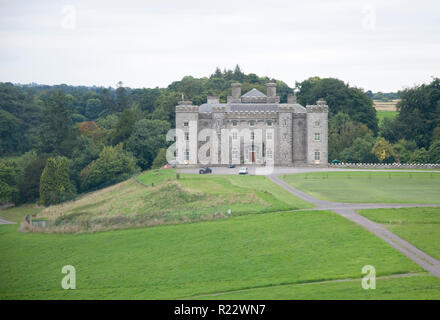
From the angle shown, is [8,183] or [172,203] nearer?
[172,203]

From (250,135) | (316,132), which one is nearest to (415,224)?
(316,132)

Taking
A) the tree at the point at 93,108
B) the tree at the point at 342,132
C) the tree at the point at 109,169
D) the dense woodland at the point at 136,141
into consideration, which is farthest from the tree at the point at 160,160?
the tree at the point at 93,108

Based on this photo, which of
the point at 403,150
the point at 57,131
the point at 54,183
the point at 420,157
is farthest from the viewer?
the point at 57,131

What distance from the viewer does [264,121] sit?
75.9 meters

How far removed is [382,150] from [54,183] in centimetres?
4559

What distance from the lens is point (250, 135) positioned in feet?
249

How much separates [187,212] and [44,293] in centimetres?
1589

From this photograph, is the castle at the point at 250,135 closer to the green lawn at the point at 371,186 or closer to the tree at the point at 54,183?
the green lawn at the point at 371,186

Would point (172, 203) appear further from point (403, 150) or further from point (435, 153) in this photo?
point (403, 150)

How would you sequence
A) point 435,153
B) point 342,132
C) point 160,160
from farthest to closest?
1. point 342,132
2. point 160,160
3. point 435,153

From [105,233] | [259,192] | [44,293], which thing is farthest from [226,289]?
[259,192]

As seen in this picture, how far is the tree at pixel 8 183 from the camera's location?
264 ft

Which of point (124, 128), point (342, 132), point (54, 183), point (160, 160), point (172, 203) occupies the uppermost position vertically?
point (124, 128)
